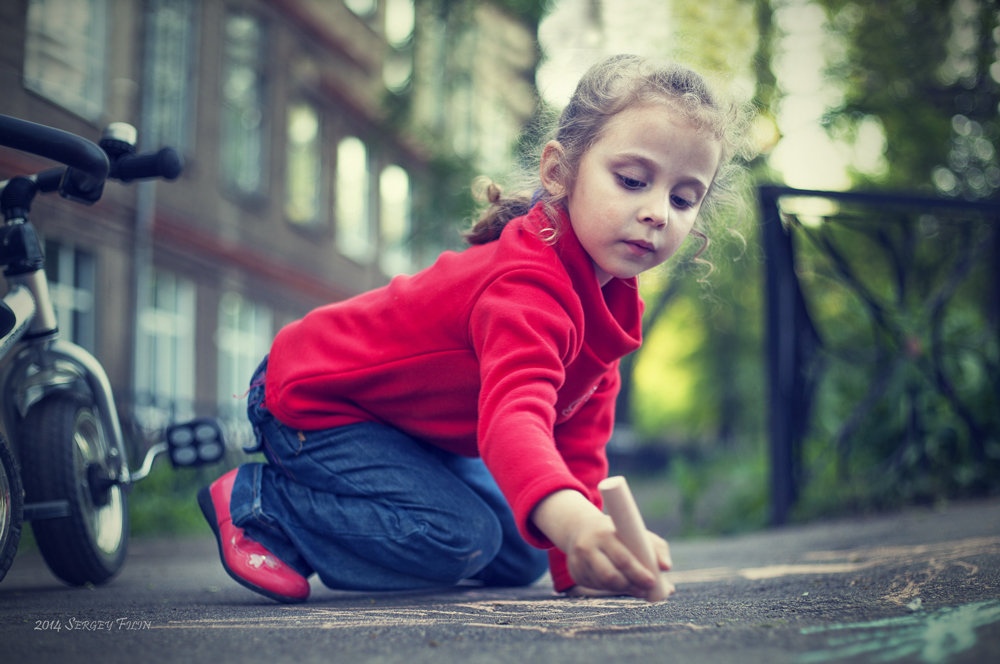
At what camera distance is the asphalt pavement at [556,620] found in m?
1.30

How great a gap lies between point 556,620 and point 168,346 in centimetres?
964

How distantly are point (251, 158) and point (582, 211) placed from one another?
11.5 meters

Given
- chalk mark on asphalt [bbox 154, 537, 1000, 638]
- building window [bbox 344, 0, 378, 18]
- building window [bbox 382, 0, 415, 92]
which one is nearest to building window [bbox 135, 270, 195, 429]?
building window [bbox 382, 0, 415, 92]

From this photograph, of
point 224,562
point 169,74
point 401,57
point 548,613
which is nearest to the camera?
point 548,613

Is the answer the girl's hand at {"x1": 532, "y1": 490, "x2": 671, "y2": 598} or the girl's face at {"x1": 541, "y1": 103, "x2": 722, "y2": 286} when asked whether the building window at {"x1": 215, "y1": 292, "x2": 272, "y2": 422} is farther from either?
the girl's hand at {"x1": 532, "y1": 490, "x2": 671, "y2": 598}

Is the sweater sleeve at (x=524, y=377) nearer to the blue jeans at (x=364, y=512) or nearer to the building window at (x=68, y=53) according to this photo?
the blue jeans at (x=364, y=512)

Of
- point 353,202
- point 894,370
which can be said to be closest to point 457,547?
point 894,370

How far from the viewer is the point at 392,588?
2.34 m

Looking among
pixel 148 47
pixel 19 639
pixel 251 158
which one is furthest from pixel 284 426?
pixel 251 158

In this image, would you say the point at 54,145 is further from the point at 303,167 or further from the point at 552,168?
the point at 303,167

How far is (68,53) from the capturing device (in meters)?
8.59

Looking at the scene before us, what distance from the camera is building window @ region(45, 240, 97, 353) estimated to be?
8766mm

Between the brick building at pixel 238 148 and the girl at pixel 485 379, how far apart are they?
241 inches

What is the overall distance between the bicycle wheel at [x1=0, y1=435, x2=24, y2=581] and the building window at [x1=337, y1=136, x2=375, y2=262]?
43.8ft
